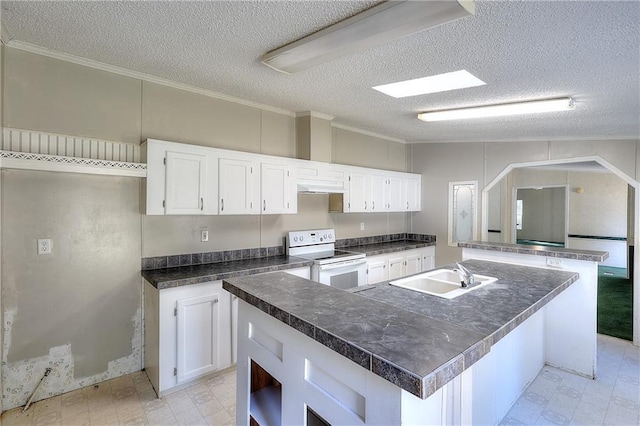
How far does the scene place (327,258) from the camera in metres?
3.57

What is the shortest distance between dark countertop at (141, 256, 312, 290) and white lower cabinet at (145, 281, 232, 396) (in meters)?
0.07

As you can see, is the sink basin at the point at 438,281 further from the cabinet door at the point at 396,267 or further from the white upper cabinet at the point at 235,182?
the cabinet door at the point at 396,267

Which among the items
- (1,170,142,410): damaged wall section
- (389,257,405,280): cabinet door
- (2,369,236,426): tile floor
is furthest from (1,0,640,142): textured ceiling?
(2,369,236,426): tile floor

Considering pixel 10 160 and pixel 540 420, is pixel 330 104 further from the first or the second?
pixel 540 420

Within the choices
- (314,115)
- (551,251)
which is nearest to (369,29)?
(314,115)

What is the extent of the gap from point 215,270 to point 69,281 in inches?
43.2

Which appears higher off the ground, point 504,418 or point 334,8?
point 334,8

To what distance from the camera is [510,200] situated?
6832 mm

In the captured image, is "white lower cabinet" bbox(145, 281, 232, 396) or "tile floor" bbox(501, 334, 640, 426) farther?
"white lower cabinet" bbox(145, 281, 232, 396)

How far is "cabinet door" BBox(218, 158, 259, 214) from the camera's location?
2.99 metres

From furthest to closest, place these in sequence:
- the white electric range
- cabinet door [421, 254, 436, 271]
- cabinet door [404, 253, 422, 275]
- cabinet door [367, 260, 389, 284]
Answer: cabinet door [421, 254, 436, 271], cabinet door [404, 253, 422, 275], cabinet door [367, 260, 389, 284], the white electric range

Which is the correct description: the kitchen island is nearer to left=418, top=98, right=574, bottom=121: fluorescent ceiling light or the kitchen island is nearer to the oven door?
the oven door

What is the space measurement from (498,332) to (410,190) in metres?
4.05

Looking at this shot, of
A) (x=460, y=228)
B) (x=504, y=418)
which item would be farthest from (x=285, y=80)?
(x=460, y=228)
